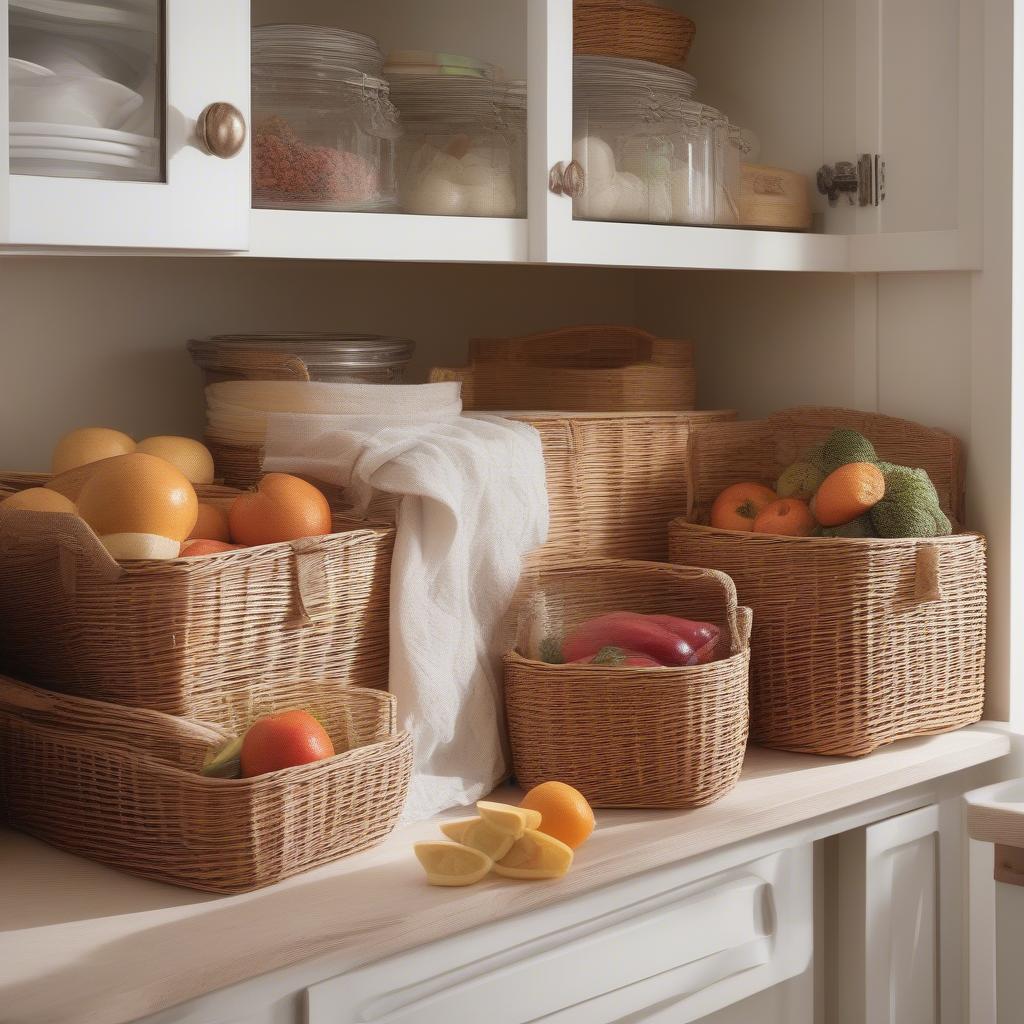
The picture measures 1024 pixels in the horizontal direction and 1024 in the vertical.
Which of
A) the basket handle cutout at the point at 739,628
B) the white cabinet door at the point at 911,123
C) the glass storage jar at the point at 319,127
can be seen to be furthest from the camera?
the white cabinet door at the point at 911,123

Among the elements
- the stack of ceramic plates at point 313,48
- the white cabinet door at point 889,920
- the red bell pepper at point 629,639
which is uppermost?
the stack of ceramic plates at point 313,48

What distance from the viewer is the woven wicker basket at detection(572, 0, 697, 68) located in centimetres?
153

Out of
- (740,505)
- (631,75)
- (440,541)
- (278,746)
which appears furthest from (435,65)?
(278,746)

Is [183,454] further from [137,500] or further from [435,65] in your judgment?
[435,65]

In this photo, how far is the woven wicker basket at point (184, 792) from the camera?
107cm

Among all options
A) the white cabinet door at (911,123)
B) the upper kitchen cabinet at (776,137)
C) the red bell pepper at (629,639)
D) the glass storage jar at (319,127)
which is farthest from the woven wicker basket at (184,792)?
the white cabinet door at (911,123)

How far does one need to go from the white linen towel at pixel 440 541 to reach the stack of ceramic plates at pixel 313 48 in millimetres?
311

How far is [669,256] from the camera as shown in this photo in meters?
Answer: 1.55

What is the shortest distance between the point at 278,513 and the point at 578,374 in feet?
1.88

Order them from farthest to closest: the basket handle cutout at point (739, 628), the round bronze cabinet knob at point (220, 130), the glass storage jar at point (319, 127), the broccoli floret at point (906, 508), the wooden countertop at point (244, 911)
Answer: the broccoli floret at point (906, 508)
the basket handle cutout at point (739, 628)
the glass storage jar at point (319, 127)
the round bronze cabinet knob at point (220, 130)
the wooden countertop at point (244, 911)

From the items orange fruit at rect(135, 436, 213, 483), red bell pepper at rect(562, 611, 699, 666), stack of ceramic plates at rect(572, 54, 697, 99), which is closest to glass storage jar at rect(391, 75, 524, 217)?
stack of ceramic plates at rect(572, 54, 697, 99)

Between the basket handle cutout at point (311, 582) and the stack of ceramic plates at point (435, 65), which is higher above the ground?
the stack of ceramic plates at point (435, 65)

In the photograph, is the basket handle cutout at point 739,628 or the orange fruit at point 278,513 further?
the basket handle cutout at point 739,628

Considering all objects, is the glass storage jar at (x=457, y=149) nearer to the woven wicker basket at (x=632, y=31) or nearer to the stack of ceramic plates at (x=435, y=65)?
the stack of ceramic plates at (x=435, y=65)
